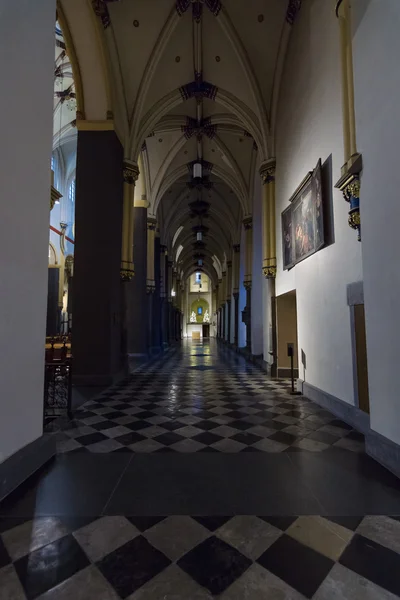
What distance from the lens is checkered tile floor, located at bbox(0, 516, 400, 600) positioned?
137 centimetres

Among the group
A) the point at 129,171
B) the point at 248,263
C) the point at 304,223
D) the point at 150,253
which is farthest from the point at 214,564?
the point at 150,253

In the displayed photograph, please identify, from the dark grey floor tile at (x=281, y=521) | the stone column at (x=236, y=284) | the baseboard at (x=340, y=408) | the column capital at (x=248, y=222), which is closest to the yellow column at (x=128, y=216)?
the baseboard at (x=340, y=408)

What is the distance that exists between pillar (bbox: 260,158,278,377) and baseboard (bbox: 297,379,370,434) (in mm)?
2781

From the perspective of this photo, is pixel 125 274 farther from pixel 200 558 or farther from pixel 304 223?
pixel 200 558

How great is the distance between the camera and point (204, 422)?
13.1 ft

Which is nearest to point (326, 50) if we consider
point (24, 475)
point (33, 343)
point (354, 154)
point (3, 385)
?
point (354, 154)

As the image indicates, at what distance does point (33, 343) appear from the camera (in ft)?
8.80

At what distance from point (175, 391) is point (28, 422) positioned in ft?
12.2

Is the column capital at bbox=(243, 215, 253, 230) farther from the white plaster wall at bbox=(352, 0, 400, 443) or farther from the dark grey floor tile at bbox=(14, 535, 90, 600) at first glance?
the dark grey floor tile at bbox=(14, 535, 90, 600)

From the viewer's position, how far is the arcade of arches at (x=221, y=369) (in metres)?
1.66

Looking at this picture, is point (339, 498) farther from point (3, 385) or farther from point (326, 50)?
point (326, 50)

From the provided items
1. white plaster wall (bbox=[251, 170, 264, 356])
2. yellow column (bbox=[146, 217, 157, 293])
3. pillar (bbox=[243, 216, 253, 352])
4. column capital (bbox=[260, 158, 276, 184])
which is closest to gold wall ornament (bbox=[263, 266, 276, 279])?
column capital (bbox=[260, 158, 276, 184])

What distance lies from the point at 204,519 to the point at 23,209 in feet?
8.54

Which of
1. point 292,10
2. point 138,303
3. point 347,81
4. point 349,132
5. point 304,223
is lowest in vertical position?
point 138,303
